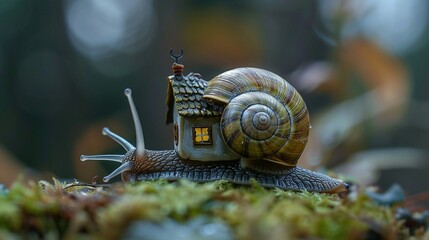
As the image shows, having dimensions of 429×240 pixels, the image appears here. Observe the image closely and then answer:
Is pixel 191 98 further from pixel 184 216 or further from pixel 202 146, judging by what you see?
pixel 184 216

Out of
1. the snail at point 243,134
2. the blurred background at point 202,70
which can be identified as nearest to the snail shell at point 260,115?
the snail at point 243,134

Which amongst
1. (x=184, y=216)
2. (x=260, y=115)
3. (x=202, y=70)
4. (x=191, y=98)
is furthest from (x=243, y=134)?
(x=202, y=70)

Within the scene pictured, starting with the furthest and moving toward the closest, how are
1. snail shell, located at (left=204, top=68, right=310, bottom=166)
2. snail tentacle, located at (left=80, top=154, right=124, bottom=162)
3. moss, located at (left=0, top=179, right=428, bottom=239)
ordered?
snail tentacle, located at (left=80, top=154, right=124, bottom=162) → snail shell, located at (left=204, top=68, right=310, bottom=166) → moss, located at (left=0, top=179, right=428, bottom=239)

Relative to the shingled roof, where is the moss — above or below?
below

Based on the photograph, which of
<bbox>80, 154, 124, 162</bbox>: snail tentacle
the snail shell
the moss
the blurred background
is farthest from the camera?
the blurred background

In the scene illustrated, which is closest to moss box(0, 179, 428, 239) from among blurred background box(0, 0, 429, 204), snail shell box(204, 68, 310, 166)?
snail shell box(204, 68, 310, 166)

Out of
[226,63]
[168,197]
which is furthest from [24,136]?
[168,197]

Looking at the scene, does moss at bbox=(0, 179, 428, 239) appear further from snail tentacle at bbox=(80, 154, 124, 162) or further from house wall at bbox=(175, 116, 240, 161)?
snail tentacle at bbox=(80, 154, 124, 162)
